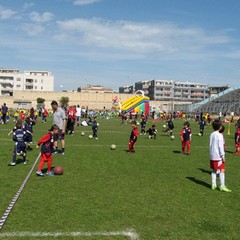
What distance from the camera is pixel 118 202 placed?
8016 millimetres

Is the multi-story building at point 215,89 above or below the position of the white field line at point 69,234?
above

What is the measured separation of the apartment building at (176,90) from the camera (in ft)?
545

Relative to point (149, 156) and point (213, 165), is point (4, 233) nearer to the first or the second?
point (213, 165)

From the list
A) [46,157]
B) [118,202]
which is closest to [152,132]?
[46,157]

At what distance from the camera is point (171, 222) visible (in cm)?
672

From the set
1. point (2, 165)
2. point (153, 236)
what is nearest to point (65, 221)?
point (153, 236)

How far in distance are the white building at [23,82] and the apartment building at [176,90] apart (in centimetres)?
4858

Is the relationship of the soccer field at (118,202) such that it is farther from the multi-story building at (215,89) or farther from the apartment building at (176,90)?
the multi-story building at (215,89)

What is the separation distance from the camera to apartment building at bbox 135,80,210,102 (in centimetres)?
16625

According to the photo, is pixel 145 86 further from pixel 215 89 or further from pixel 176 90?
pixel 215 89

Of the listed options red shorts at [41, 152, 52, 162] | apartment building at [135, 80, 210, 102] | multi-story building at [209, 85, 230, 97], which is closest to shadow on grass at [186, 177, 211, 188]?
red shorts at [41, 152, 52, 162]

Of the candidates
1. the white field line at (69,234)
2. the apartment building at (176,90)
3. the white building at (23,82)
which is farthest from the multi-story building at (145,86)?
the white field line at (69,234)

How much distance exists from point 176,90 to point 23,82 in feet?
230

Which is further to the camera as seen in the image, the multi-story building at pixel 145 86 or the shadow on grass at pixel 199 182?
the multi-story building at pixel 145 86
